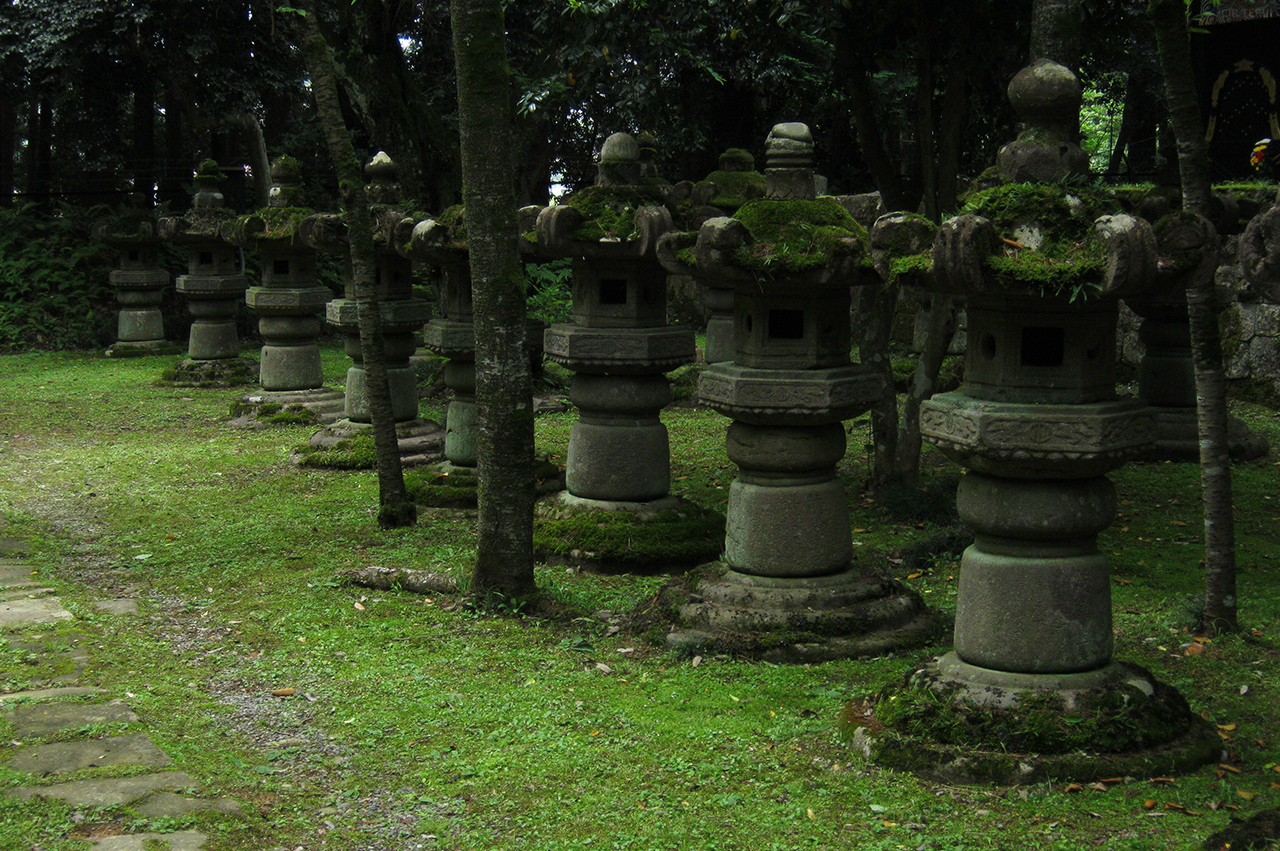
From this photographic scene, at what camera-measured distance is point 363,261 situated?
30.0 feet

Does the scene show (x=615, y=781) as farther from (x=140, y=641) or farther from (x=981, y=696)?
(x=140, y=641)

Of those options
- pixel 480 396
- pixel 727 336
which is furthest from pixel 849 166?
pixel 480 396

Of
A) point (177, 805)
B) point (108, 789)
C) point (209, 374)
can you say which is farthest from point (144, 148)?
point (177, 805)

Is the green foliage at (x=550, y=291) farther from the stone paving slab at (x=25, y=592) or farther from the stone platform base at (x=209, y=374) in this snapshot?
the stone paving slab at (x=25, y=592)

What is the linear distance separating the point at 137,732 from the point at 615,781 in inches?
83.9

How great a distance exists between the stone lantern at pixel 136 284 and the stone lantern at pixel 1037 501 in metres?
17.7

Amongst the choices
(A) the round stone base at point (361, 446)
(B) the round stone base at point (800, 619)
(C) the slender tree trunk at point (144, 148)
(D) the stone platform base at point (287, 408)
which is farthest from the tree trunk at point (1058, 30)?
(C) the slender tree trunk at point (144, 148)

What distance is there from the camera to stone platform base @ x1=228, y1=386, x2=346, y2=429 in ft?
47.8

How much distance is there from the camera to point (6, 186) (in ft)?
81.8

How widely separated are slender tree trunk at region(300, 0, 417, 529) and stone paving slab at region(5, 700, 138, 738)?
12.4 ft

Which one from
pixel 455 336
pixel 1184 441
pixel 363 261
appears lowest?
pixel 1184 441


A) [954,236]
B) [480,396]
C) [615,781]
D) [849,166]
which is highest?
[849,166]

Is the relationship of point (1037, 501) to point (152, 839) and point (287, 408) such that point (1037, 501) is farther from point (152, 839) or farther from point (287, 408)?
point (287, 408)

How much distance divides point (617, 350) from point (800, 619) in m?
2.57
